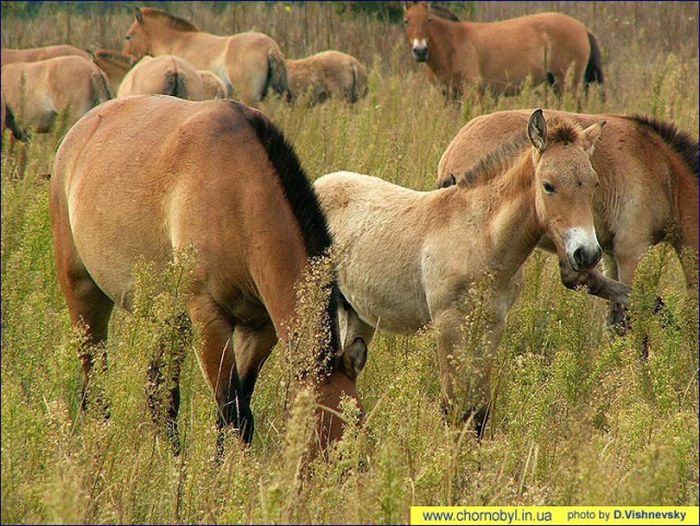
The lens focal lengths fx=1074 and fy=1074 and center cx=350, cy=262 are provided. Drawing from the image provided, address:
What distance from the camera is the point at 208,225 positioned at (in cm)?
421

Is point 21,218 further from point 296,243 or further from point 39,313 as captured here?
point 296,243

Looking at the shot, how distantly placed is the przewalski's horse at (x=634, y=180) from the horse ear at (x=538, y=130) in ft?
4.07

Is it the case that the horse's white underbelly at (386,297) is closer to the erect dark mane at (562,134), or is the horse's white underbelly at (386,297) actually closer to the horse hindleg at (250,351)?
the horse hindleg at (250,351)

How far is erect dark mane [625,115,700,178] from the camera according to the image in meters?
6.13

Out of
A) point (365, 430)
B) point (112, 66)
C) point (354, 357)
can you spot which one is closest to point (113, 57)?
point (112, 66)

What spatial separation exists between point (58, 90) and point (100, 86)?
0.48 m

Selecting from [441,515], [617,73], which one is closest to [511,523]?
[441,515]

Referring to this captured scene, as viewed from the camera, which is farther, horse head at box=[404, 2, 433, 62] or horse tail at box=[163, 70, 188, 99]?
horse head at box=[404, 2, 433, 62]

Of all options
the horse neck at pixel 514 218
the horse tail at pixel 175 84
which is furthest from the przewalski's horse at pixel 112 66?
the horse neck at pixel 514 218

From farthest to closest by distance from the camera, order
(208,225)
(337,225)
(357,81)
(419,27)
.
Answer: (357,81) → (419,27) → (337,225) → (208,225)

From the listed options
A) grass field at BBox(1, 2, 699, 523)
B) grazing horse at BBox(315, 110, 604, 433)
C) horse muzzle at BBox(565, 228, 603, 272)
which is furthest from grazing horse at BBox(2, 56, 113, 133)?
horse muzzle at BBox(565, 228, 603, 272)

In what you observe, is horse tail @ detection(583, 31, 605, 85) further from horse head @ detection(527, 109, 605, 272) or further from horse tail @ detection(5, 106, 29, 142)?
horse head @ detection(527, 109, 605, 272)

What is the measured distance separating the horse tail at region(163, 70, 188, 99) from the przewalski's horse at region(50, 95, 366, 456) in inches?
194

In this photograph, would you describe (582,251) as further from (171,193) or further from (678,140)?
(678,140)
